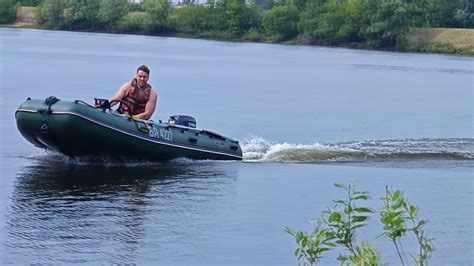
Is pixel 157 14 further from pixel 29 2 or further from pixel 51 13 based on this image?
pixel 29 2

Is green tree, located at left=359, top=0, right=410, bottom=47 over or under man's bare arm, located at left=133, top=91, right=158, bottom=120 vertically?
under

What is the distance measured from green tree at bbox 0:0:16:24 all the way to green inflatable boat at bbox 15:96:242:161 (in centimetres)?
9667

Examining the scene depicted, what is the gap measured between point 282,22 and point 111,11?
670 inches

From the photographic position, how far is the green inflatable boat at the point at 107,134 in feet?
59.2

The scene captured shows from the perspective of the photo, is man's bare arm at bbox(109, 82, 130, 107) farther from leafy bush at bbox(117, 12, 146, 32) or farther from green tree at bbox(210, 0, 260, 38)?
leafy bush at bbox(117, 12, 146, 32)

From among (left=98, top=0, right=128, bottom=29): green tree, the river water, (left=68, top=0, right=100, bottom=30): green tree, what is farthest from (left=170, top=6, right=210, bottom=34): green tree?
the river water

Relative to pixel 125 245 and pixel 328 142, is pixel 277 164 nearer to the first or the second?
pixel 328 142

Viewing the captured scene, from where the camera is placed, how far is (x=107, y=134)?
18.5 meters

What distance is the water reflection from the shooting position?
13086mm

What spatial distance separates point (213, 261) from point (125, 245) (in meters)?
1.17

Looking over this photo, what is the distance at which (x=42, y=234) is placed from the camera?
13766 mm

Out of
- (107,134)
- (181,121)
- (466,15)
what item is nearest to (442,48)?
(466,15)

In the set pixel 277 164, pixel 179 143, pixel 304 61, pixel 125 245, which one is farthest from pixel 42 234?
pixel 304 61

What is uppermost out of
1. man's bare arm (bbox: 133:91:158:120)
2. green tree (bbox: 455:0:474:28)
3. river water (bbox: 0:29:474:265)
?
man's bare arm (bbox: 133:91:158:120)
